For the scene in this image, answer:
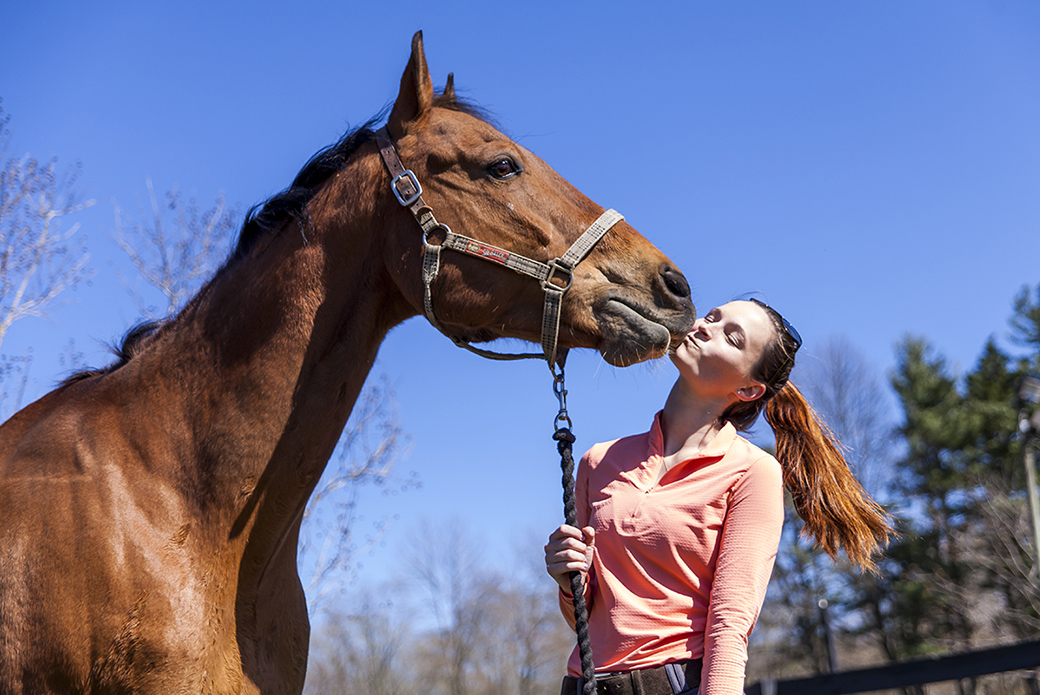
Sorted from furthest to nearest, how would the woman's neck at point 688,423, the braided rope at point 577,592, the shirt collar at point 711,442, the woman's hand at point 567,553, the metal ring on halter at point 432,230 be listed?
the metal ring on halter at point 432,230, the woman's neck at point 688,423, the shirt collar at point 711,442, the woman's hand at point 567,553, the braided rope at point 577,592

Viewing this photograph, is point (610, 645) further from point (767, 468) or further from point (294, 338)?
point (294, 338)

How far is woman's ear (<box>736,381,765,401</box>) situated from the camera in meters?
2.68

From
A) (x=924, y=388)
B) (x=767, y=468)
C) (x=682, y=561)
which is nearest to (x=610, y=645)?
(x=682, y=561)

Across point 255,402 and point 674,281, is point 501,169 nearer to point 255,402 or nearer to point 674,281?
point 674,281

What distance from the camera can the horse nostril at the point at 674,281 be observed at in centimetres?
258

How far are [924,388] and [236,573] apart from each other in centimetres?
3565

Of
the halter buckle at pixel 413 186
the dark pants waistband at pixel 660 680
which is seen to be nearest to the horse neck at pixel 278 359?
the halter buckle at pixel 413 186

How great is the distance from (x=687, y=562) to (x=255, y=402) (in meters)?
1.51

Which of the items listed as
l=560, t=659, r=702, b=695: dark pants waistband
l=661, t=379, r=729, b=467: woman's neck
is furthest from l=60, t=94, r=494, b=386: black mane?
l=560, t=659, r=702, b=695: dark pants waistband

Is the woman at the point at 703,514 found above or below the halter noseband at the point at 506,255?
below

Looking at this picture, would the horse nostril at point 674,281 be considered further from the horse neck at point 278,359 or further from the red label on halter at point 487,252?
the horse neck at point 278,359

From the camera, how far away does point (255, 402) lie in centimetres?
254

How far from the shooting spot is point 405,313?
2875 mm

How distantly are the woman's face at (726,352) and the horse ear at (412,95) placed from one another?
4.43 feet
